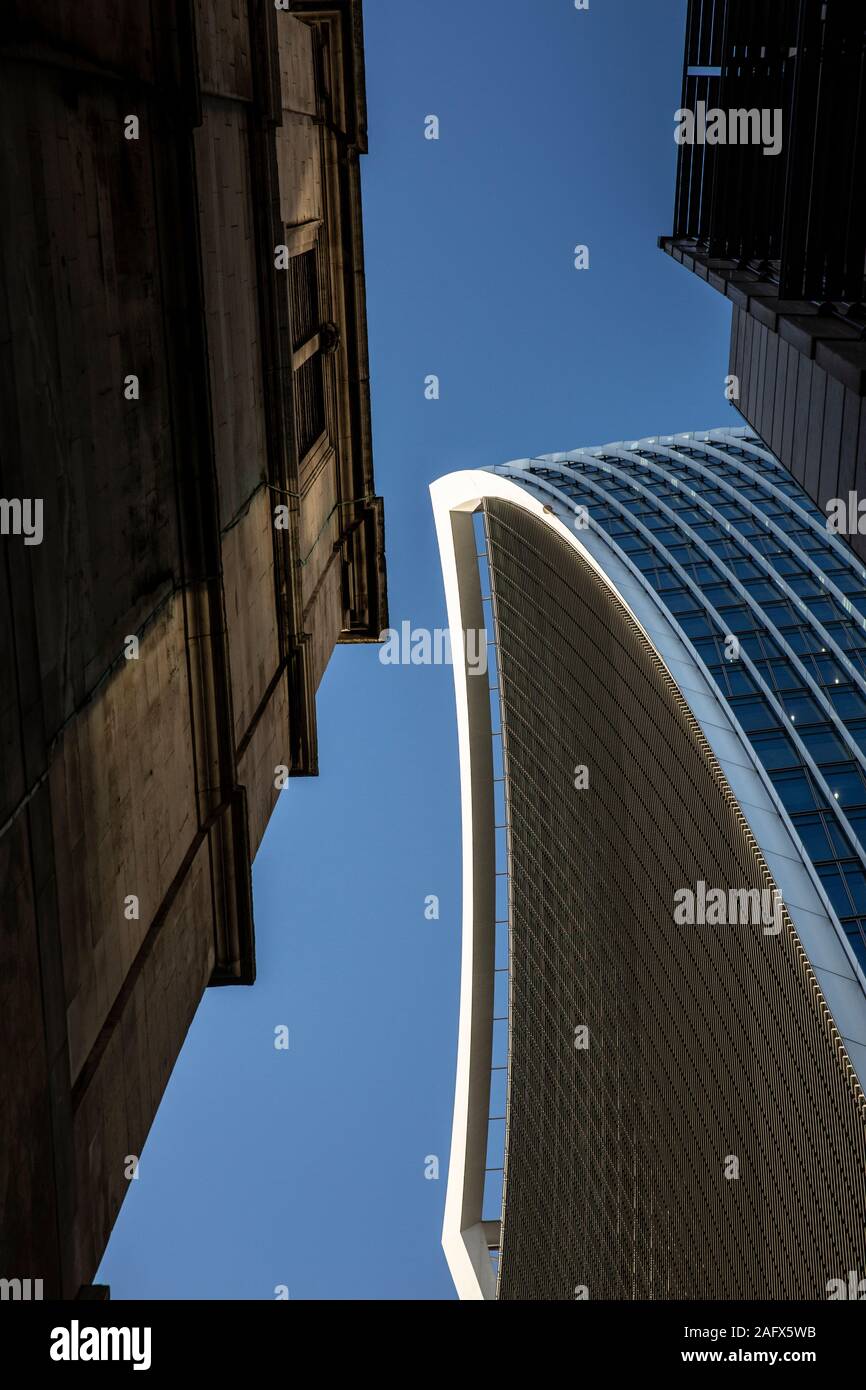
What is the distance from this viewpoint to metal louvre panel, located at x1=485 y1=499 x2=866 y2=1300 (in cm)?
3902

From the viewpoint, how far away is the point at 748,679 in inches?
2099

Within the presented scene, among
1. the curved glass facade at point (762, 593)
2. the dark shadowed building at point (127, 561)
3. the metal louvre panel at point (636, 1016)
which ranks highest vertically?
the dark shadowed building at point (127, 561)

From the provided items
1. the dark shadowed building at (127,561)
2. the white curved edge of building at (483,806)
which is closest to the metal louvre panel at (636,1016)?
the white curved edge of building at (483,806)

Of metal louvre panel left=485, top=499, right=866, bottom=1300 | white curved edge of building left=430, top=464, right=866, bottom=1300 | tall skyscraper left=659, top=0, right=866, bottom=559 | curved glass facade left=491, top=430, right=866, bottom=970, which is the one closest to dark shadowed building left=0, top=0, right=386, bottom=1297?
tall skyscraper left=659, top=0, right=866, bottom=559

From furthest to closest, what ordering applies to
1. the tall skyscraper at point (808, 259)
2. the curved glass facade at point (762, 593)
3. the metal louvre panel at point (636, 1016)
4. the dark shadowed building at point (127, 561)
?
the curved glass facade at point (762, 593) → the metal louvre panel at point (636, 1016) → the tall skyscraper at point (808, 259) → the dark shadowed building at point (127, 561)

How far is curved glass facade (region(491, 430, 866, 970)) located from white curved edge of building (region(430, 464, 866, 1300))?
93cm

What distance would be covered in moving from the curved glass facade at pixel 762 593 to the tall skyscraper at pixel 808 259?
2171cm

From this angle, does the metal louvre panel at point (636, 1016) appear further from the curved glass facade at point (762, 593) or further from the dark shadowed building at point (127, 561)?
the dark shadowed building at point (127, 561)

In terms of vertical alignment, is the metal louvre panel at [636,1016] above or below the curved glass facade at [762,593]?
below

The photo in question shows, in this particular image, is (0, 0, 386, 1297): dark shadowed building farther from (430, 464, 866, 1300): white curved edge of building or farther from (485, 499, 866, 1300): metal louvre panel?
(485, 499, 866, 1300): metal louvre panel

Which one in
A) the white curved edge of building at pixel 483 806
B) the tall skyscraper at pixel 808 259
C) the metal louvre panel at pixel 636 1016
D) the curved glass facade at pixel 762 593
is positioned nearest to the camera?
the tall skyscraper at pixel 808 259

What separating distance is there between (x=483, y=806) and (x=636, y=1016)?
71.2 feet

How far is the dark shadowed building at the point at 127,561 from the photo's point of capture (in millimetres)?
10781
